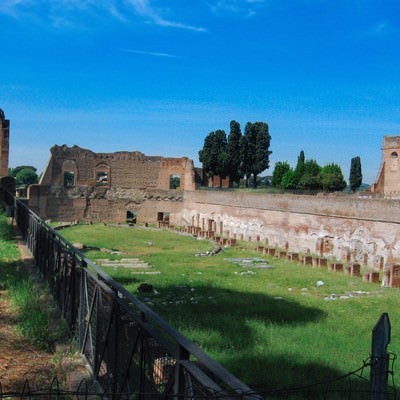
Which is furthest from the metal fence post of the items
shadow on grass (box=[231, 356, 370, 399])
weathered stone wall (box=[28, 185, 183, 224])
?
weathered stone wall (box=[28, 185, 183, 224])

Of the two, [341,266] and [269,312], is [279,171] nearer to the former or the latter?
[341,266]

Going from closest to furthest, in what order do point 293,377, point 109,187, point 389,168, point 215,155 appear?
point 293,377 < point 109,187 < point 389,168 < point 215,155

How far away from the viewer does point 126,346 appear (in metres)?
4.01

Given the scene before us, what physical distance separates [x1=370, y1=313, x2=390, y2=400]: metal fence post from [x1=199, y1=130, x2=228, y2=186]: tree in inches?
1701

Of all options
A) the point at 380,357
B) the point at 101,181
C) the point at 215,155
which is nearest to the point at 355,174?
the point at 215,155

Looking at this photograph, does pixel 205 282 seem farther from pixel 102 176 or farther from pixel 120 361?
pixel 102 176

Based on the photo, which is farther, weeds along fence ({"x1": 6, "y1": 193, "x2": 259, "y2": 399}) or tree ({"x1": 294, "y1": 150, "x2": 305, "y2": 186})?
tree ({"x1": 294, "y1": 150, "x2": 305, "y2": 186})

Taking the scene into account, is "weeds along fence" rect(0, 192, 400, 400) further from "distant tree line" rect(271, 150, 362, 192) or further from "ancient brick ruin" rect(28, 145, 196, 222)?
"distant tree line" rect(271, 150, 362, 192)

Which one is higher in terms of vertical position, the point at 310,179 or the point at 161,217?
the point at 310,179

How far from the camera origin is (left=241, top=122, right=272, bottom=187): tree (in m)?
47.2

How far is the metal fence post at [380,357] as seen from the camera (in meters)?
2.57

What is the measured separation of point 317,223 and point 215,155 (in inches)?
1016

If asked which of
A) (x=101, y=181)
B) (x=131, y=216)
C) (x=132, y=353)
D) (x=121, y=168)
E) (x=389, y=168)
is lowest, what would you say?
(x=131, y=216)

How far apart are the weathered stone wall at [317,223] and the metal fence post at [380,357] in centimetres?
1561
